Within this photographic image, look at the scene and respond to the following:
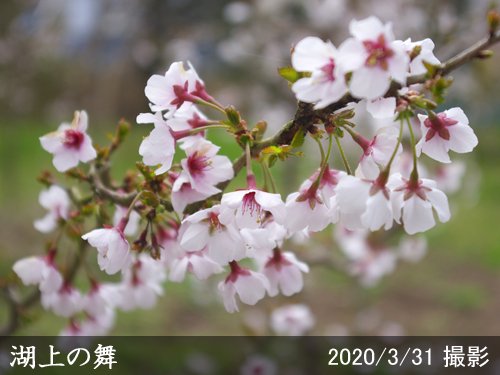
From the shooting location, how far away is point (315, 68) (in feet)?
1.94

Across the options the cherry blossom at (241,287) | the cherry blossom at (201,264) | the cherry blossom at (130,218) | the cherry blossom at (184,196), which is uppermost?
the cherry blossom at (130,218)

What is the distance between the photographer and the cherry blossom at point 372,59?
560 mm

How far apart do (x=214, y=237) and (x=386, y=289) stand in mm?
3577

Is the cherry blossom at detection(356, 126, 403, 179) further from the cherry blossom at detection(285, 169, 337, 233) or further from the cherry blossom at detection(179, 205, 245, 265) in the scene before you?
the cherry blossom at detection(179, 205, 245, 265)

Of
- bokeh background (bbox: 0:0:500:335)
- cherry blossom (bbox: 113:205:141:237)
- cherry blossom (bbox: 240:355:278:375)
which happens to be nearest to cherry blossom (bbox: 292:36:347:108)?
cherry blossom (bbox: 113:205:141:237)

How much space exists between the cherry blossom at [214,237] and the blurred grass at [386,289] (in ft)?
4.84

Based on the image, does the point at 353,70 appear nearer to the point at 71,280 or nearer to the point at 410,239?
the point at 71,280

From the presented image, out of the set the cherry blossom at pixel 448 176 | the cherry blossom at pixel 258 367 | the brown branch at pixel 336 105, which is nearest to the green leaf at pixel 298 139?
the brown branch at pixel 336 105

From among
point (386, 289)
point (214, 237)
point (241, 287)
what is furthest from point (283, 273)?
point (386, 289)

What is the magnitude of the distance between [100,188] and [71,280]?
0.80ft

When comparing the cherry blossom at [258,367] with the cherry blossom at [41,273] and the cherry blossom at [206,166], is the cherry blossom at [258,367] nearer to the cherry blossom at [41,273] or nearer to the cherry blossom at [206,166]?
the cherry blossom at [41,273]

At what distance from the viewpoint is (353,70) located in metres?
0.56

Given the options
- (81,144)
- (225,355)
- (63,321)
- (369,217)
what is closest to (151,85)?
(81,144)

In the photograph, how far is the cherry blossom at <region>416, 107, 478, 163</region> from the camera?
2.28 ft
